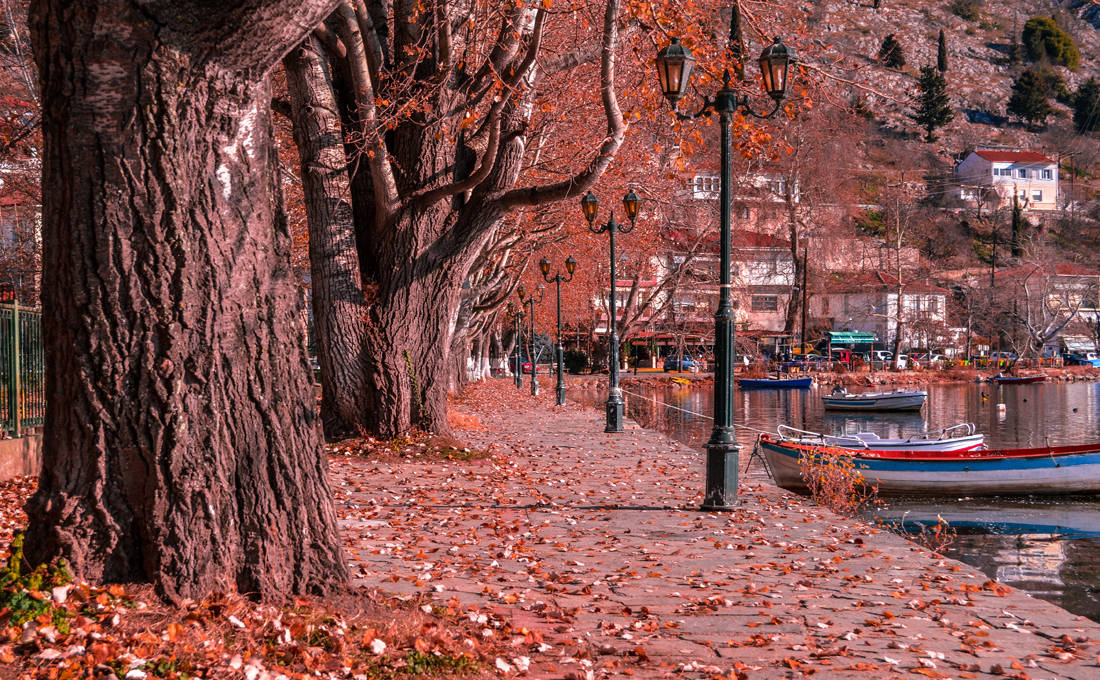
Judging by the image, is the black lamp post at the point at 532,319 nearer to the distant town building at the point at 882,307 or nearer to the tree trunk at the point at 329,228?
the tree trunk at the point at 329,228

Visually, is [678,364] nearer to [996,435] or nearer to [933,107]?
[996,435]

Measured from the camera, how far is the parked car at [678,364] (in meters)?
74.1

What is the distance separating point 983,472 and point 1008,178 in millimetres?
158702

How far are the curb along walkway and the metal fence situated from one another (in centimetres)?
436

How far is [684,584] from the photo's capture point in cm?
745

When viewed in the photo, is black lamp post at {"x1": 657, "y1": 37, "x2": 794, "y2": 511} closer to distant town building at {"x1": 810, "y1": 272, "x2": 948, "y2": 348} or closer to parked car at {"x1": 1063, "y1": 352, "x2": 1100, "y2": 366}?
distant town building at {"x1": 810, "y1": 272, "x2": 948, "y2": 348}

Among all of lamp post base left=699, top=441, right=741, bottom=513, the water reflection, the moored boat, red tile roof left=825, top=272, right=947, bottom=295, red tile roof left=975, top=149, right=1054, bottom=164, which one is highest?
red tile roof left=975, top=149, right=1054, bottom=164

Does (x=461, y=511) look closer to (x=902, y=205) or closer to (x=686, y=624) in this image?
(x=686, y=624)

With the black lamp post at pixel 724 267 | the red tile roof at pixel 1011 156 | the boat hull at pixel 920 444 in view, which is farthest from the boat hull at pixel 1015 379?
the red tile roof at pixel 1011 156

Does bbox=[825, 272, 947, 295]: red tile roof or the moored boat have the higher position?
bbox=[825, 272, 947, 295]: red tile roof

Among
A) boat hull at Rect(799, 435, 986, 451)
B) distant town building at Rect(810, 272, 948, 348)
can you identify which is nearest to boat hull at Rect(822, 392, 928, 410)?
boat hull at Rect(799, 435, 986, 451)

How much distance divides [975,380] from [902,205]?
24.5 meters

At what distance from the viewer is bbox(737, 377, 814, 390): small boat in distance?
64.4m

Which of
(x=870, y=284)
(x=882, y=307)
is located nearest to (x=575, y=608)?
(x=882, y=307)
